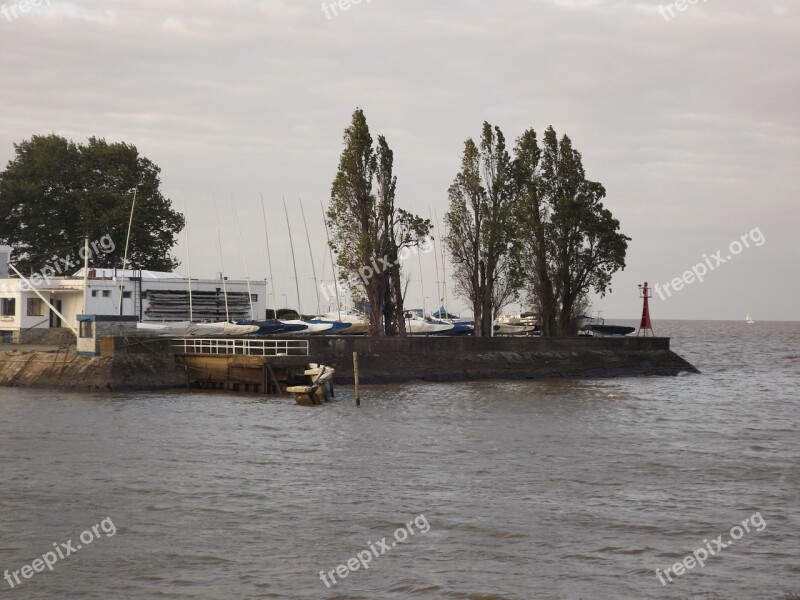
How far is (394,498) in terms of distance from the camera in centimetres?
2384

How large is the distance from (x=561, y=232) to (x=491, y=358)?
44.8ft

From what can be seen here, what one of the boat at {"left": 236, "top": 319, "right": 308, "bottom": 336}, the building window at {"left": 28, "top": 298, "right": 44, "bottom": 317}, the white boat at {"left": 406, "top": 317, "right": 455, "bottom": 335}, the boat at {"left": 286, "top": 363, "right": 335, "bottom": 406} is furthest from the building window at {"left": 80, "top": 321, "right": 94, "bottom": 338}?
the white boat at {"left": 406, "top": 317, "right": 455, "bottom": 335}

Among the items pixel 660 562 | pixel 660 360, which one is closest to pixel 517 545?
pixel 660 562

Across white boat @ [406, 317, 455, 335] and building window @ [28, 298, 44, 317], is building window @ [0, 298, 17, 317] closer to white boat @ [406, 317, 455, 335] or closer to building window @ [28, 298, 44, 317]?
building window @ [28, 298, 44, 317]

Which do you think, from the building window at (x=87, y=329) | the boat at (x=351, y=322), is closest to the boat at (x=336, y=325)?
the boat at (x=351, y=322)

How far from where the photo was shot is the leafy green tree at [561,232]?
7062 cm

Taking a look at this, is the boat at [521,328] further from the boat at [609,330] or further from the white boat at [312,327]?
the white boat at [312,327]

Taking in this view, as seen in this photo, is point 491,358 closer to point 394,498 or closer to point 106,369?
point 106,369

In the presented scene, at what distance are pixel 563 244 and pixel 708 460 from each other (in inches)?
1627

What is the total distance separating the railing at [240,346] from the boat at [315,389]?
2817 millimetres

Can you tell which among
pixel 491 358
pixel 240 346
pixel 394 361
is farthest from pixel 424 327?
pixel 240 346

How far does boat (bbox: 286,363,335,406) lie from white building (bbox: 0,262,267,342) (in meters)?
18.9

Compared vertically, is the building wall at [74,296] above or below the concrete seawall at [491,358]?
above

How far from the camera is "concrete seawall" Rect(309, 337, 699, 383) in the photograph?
2229 inches
